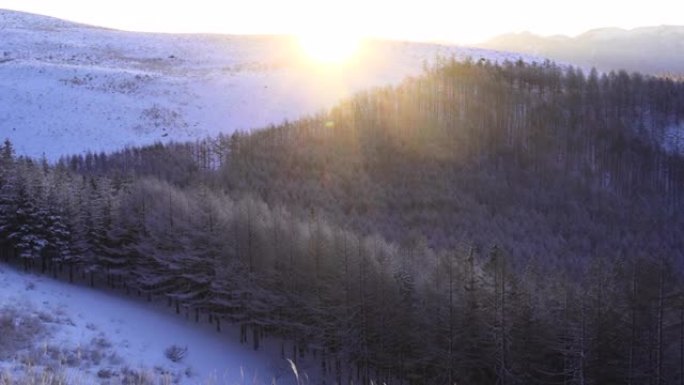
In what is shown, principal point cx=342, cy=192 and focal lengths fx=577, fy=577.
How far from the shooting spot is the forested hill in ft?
97.0

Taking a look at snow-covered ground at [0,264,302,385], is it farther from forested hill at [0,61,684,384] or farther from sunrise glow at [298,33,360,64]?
sunrise glow at [298,33,360,64]

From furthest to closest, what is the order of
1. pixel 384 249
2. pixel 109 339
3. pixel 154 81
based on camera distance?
pixel 154 81 < pixel 384 249 < pixel 109 339

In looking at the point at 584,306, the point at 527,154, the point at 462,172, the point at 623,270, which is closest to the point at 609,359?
the point at 584,306

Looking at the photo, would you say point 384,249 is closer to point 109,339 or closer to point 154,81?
point 109,339

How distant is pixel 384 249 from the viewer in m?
39.0

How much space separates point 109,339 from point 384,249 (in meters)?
18.9

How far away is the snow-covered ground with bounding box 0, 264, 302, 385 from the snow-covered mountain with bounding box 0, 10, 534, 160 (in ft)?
178

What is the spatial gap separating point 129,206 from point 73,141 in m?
49.0

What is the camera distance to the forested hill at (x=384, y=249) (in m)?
29.6

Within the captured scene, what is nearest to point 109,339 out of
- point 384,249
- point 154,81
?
point 384,249

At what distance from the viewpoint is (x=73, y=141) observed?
87.4 meters

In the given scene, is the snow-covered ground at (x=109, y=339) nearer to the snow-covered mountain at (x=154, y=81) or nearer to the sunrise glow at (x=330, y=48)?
the snow-covered mountain at (x=154, y=81)

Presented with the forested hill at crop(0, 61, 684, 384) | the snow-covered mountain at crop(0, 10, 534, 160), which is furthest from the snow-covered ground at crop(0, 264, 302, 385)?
the snow-covered mountain at crop(0, 10, 534, 160)

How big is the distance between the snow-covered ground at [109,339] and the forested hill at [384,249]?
7.28ft
